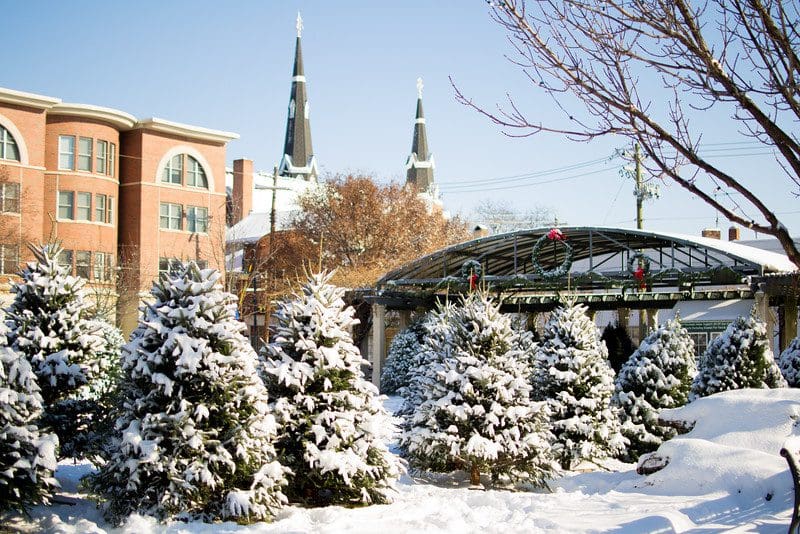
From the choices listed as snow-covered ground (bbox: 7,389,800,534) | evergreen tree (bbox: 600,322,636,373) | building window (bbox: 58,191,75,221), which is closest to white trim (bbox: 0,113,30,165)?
building window (bbox: 58,191,75,221)

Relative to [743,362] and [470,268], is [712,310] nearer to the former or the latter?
[470,268]

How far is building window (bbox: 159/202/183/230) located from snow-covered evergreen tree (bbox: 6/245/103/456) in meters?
33.5

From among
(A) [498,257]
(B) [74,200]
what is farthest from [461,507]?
(B) [74,200]

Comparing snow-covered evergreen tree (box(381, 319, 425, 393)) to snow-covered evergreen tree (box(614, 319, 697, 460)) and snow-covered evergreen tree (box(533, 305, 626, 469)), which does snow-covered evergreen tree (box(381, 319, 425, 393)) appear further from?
snow-covered evergreen tree (box(533, 305, 626, 469))

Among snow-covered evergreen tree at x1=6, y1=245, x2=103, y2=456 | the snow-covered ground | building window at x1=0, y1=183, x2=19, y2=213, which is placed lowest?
the snow-covered ground

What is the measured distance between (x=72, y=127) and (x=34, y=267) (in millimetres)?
31529

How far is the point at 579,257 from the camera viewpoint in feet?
118

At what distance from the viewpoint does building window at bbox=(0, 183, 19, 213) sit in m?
37.2

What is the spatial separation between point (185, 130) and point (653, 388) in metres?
32.4

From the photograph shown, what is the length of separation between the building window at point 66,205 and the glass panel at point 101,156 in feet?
5.98

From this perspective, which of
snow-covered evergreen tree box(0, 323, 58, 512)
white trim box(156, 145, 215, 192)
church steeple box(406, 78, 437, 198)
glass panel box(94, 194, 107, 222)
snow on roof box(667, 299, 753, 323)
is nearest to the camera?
snow-covered evergreen tree box(0, 323, 58, 512)

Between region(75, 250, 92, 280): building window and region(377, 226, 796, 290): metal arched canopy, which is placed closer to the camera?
region(377, 226, 796, 290): metal arched canopy

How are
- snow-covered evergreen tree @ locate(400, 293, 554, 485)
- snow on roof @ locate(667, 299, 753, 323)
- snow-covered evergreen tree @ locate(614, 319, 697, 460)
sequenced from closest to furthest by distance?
snow-covered evergreen tree @ locate(400, 293, 554, 485)
snow-covered evergreen tree @ locate(614, 319, 697, 460)
snow on roof @ locate(667, 299, 753, 323)

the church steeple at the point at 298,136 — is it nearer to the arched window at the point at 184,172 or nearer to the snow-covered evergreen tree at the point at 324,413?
the arched window at the point at 184,172
